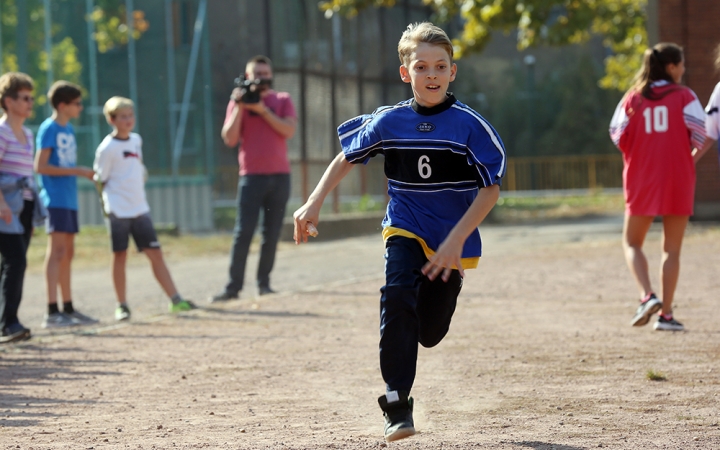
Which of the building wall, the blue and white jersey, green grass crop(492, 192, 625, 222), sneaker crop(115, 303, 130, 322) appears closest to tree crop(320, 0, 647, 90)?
the building wall

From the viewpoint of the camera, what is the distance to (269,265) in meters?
10.0

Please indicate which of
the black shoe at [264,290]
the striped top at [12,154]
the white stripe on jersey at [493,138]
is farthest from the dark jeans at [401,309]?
the black shoe at [264,290]

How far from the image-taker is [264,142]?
993cm

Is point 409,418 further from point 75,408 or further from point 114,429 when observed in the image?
point 75,408

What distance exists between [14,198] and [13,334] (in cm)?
101

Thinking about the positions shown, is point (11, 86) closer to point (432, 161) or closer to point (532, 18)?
point (432, 161)

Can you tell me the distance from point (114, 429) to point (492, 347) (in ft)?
9.34

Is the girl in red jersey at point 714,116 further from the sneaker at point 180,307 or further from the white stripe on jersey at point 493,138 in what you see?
the sneaker at point 180,307

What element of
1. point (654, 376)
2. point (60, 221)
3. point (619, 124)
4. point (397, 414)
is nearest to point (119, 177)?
point (60, 221)

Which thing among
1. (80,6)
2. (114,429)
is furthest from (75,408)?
(80,6)

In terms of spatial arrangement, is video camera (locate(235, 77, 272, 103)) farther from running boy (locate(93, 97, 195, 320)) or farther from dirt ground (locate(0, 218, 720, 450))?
dirt ground (locate(0, 218, 720, 450))

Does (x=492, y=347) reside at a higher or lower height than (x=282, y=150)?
lower

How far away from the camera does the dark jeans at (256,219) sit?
980 centimetres

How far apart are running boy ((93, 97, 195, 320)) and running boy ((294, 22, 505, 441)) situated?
A: 4.72 m
